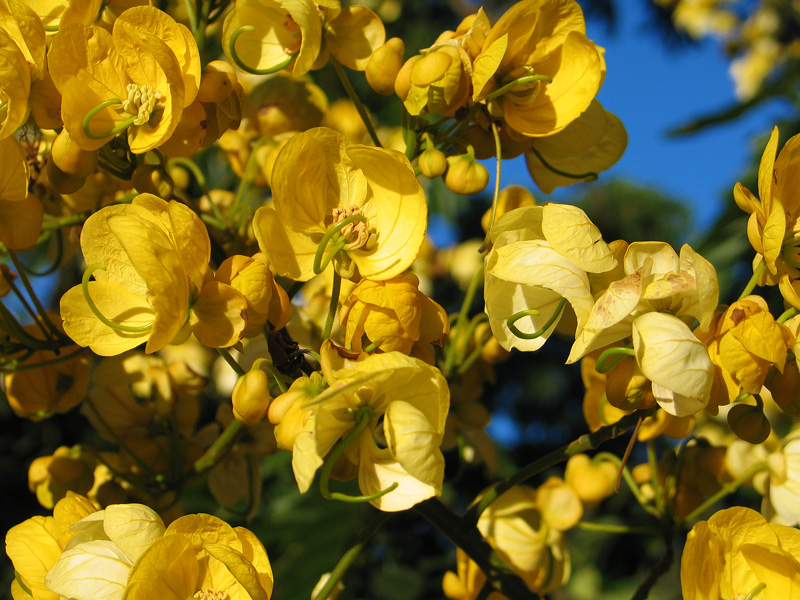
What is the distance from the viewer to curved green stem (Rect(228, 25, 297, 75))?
854mm

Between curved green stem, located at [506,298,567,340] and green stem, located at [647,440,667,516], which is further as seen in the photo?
green stem, located at [647,440,667,516]

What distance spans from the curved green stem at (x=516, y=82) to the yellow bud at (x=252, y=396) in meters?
0.38

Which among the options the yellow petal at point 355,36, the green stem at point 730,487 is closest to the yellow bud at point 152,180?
the yellow petal at point 355,36

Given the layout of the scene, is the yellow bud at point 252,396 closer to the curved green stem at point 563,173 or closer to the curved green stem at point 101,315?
the curved green stem at point 101,315

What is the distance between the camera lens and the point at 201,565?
2.23ft

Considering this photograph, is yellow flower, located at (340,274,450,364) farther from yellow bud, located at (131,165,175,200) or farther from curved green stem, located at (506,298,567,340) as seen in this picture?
yellow bud, located at (131,165,175,200)

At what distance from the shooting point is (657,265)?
0.72 m

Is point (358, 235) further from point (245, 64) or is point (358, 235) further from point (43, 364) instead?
point (43, 364)

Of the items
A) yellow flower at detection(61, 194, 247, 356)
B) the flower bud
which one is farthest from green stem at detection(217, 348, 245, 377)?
the flower bud

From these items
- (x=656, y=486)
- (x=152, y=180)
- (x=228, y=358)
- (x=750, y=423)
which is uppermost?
(x=152, y=180)

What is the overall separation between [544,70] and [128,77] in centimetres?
45

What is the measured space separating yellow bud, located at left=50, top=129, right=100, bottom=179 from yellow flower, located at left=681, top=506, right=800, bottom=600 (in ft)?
2.19

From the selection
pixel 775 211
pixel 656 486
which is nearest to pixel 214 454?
pixel 656 486

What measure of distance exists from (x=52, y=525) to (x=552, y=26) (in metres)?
0.73
